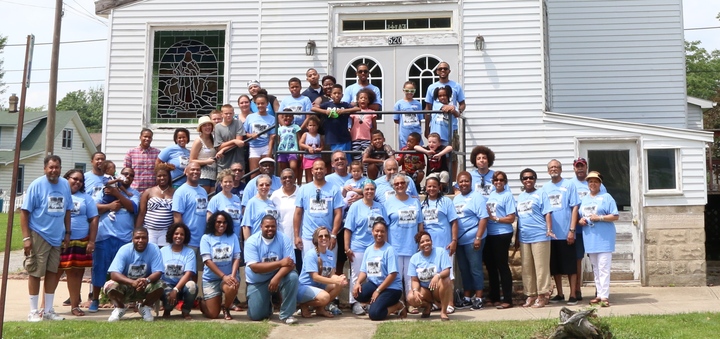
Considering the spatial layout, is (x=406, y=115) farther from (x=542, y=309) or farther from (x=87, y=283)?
(x=87, y=283)

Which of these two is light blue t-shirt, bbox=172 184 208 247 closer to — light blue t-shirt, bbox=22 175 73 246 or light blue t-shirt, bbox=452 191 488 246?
light blue t-shirt, bbox=22 175 73 246

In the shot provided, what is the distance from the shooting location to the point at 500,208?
9445 millimetres

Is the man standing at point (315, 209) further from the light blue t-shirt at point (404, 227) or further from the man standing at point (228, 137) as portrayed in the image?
the man standing at point (228, 137)

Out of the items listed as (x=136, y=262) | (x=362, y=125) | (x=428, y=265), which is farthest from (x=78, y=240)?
(x=428, y=265)

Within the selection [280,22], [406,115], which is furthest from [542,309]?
[280,22]

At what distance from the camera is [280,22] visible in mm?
13164

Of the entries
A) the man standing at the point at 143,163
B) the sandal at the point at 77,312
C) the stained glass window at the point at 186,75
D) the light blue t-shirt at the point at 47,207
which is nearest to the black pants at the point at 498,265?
the man standing at the point at 143,163

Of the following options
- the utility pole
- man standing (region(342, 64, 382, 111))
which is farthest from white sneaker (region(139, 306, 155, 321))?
the utility pole

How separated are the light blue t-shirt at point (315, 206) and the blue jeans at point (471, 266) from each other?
5.38ft

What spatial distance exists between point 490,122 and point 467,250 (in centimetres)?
366

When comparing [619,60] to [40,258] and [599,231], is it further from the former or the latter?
[40,258]

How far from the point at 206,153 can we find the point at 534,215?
13.8 ft

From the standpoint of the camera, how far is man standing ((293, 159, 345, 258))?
8.98 meters

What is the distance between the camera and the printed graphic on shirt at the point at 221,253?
8703 mm
